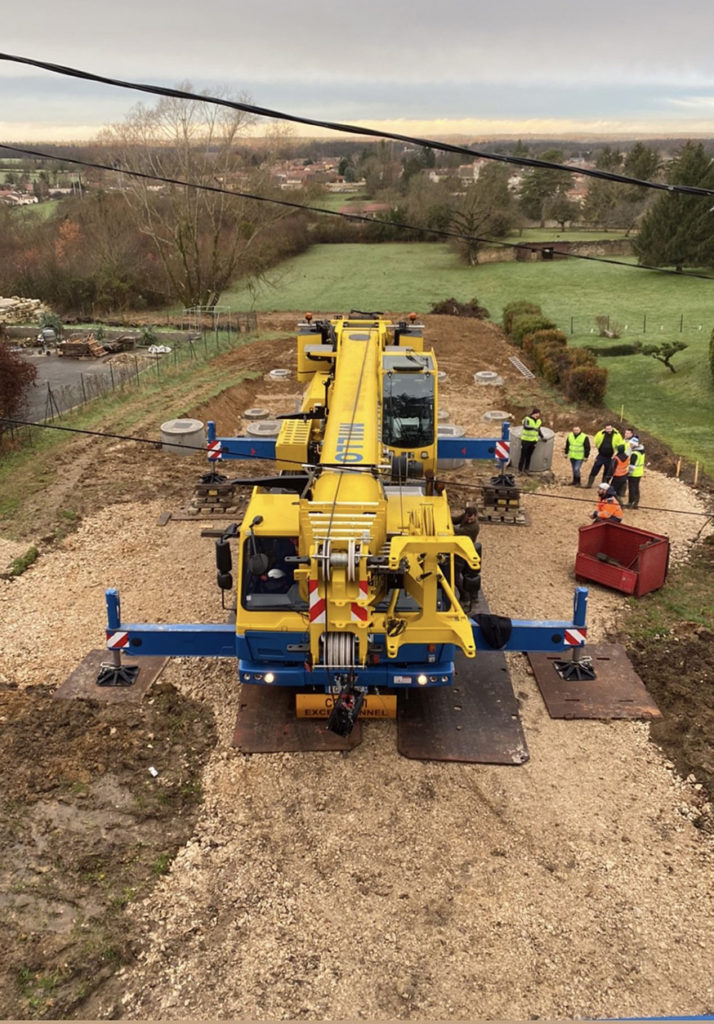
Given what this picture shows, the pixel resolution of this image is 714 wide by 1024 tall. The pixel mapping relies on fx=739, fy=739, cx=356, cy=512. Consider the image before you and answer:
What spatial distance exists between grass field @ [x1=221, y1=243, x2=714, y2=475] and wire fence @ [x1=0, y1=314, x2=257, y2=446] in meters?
11.2

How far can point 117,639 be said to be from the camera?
29.6 ft

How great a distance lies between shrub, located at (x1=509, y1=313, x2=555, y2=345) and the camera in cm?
3077

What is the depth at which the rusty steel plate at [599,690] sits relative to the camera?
30.4 ft

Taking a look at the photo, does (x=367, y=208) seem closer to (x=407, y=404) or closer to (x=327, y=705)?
(x=407, y=404)

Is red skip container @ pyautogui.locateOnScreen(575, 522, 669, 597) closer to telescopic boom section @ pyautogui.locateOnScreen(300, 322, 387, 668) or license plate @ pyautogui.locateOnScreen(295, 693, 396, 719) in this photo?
license plate @ pyautogui.locateOnScreen(295, 693, 396, 719)

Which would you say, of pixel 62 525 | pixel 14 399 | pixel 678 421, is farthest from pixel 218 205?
pixel 62 525

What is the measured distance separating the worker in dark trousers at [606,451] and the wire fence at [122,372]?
14.1 metres

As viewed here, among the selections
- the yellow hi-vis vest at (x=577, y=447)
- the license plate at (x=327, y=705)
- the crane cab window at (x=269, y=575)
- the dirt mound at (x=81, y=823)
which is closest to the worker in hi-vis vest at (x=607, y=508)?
the yellow hi-vis vest at (x=577, y=447)

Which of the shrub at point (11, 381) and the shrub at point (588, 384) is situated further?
the shrub at point (588, 384)

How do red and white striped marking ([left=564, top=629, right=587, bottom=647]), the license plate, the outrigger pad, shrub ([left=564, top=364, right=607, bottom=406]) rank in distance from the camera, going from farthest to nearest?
shrub ([left=564, top=364, right=607, bottom=406]) → red and white striped marking ([left=564, top=629, right=587, bottom=647]) → the license plate → the outrigger pad

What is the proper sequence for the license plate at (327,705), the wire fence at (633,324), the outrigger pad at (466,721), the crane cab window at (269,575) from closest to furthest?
1. the crane cab window at (269,575)
2. the outrigger pad at (466,721)
3. the license plate at (327,705)
4. the wire fence at (633,324)

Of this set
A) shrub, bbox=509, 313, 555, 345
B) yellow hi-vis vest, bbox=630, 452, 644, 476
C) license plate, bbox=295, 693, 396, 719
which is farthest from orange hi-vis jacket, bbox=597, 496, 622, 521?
shrub, bbox=509, 313, 555, 345

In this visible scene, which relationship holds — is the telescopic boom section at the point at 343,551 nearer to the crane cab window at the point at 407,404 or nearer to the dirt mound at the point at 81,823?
the dirt mound at the point at 81,823

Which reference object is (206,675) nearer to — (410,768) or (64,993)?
(410,768)
